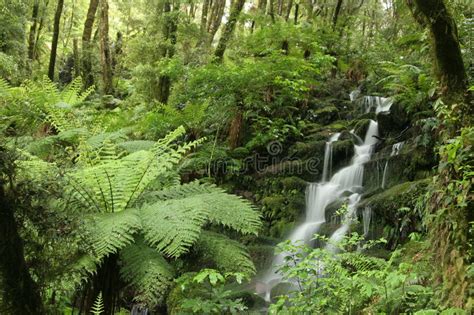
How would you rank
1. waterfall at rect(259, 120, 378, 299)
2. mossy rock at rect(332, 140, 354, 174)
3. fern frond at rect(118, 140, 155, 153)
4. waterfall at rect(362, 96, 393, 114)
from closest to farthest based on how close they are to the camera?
fern frond at rect(118, 140, 155, 153) → waterfall at rect(259, 120, 378, 299) → mossy rock at rect(332, 140, 354, 174) → waterfall at rect(362, 96, 393, 114)

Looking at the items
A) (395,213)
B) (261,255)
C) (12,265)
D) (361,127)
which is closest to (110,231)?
(12,265)

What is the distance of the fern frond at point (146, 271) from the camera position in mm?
2518

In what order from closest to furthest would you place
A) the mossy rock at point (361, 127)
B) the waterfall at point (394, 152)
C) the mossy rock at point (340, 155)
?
the waterfall at point (394, 152)
the mossy rock at point (340, 155)
the mossy rock at point (361, 127)

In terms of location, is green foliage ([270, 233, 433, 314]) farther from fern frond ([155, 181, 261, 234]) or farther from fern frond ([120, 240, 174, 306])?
fern frond ([120, 240, 174, 306])

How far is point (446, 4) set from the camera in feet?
10.7

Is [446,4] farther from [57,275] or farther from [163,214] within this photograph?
[57,275]

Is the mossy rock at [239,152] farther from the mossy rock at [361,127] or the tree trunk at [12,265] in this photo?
the tree trunk at [12,265]

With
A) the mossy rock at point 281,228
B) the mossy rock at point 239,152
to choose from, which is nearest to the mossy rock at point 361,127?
the mossy rock at point 239,152

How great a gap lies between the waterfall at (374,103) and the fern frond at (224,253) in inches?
326

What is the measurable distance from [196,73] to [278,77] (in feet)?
5.10

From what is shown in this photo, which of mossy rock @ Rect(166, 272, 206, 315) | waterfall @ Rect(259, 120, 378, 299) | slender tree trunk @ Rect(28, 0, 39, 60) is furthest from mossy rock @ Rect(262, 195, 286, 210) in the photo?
slender tree trunk @ Rect(28, 0, 39, 60)

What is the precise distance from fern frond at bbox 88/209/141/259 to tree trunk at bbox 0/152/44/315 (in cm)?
59

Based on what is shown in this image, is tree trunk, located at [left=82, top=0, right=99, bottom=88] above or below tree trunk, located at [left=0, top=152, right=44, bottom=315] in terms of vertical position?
above

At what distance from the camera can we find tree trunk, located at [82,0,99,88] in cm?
1078
